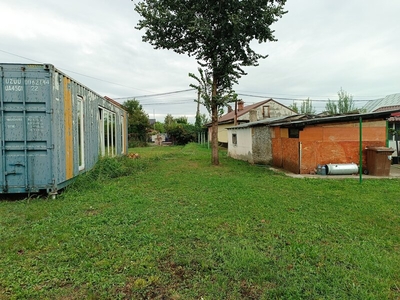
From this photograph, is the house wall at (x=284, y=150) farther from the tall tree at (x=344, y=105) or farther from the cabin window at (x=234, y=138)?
the tall tree at (x=344, y=105)

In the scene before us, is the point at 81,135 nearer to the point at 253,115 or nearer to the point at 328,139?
the point at 328,139

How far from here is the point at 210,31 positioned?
404 inches

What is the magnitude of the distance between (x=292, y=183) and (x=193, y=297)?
5.94 meters

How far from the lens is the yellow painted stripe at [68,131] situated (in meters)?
6.02

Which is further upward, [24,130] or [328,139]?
[24,130]

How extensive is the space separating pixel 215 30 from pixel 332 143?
269 inches

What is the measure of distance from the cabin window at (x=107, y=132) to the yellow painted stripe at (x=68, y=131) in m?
3.48

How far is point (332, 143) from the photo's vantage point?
9.38 m

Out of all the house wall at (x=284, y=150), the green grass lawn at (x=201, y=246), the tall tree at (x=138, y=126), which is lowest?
the green grass lawn at (x=201, y=246)

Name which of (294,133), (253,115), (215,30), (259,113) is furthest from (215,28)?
(259,113)

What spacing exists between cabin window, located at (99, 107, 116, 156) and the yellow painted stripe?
348 centimetres

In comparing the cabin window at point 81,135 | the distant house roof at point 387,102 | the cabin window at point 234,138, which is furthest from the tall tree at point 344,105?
the cabin window at point 81,135

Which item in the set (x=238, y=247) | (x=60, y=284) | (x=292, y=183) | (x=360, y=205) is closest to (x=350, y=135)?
(x=292, y=183)

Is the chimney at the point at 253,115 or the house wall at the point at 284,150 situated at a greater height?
the chimney at the point at 253,115
